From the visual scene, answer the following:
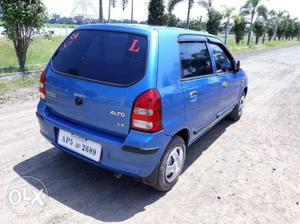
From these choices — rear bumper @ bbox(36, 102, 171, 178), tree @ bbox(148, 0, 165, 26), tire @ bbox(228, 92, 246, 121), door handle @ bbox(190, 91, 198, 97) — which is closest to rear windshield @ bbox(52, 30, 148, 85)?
rear bumper @ bbox(36, 102, 171, 178)

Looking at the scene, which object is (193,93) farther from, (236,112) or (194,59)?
(236,112)

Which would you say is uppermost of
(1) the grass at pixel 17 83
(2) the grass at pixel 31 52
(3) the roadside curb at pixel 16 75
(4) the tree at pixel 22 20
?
(4) the tree at pixel 22 20

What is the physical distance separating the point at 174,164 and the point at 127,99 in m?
1.10

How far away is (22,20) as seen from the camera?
819 centimetres

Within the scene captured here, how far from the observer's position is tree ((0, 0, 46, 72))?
7941 millimetres

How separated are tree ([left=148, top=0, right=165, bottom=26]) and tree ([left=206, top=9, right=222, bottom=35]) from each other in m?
6.96

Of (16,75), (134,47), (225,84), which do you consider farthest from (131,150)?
(16,75)

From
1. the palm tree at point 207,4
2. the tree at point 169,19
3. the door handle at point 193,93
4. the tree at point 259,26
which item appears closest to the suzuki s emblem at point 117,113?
the door handle at point 193,93

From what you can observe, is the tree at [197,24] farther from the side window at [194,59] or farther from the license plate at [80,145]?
the license plate at [80,145]

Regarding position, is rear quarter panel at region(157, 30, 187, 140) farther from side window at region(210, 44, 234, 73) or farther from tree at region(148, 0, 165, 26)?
tree at region(148, 0, 165, 26)

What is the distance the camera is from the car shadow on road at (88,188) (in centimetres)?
280

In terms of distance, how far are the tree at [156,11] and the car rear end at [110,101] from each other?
17824mm

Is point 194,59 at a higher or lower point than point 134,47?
lower

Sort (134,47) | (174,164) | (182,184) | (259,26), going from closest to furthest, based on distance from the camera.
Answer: (134,47) → (174,164) → (182,184) → (259,26)
